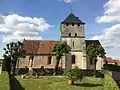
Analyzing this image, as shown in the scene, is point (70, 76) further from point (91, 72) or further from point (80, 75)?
point (91, 72)

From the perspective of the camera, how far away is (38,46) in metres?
68.0

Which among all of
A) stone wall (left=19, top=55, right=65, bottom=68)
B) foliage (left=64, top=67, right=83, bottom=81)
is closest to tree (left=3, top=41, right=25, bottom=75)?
stone wall (left=19, top=55, right=65, bottom=68)

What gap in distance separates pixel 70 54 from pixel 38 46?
29.9 ft

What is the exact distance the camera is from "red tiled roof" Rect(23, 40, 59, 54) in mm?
66562

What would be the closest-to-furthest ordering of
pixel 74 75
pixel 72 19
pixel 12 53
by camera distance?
pixel 74 75 < pixel 12 53 < pixel 72 19

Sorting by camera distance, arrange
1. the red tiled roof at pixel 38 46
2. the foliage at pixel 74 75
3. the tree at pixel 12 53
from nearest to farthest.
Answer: the foliage at pixel 74 75, the tree at pixel 12 53, the red tiled roof at pixel 38 46

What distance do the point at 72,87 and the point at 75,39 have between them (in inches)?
1169

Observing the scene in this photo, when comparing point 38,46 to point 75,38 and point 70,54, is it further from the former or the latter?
point 75,38

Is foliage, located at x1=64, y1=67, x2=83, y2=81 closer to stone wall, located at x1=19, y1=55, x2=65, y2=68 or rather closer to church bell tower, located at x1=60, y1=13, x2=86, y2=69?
stone wall, located at x1=19, y1=55, x2=65, y2=68

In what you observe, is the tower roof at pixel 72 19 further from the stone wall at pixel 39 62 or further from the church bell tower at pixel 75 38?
the stone wall at pixel 39 62

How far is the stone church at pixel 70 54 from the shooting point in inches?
2579

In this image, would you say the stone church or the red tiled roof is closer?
the stone church

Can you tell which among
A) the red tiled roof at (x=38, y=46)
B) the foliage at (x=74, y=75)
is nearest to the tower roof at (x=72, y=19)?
the red tiled roof at (x=38, y=46)

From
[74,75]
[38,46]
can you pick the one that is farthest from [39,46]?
[74,75]
